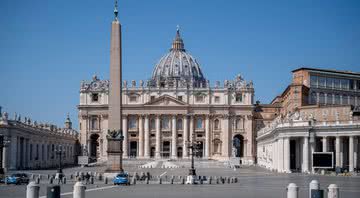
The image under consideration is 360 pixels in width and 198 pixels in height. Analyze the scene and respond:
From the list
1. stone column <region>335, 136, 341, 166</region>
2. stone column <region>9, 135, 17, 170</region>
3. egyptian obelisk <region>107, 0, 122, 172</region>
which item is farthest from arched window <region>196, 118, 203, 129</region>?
egyptian obelisk <region>107, 0, 122, 172</region>

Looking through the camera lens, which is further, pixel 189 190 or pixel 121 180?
pixel 121 180

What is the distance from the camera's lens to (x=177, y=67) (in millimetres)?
162625

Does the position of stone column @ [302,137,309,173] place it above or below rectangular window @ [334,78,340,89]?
below

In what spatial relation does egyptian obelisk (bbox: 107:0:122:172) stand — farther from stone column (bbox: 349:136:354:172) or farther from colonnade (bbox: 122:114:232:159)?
colonnade (bbox: 122:114:232:159)

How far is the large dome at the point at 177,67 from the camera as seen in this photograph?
529ft

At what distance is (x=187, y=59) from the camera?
16600cm

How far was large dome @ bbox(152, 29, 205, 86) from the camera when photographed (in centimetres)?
16112

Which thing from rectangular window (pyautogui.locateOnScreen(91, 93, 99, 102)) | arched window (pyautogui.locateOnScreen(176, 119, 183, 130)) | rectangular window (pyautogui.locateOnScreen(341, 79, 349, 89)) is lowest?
arched window (pyautogui.locateOnScreen(176, 119, 183, 130))

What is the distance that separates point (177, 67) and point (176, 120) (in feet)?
125

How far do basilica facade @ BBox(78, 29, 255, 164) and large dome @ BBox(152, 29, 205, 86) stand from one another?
31.8 m

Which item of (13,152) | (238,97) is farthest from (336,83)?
(13,152)

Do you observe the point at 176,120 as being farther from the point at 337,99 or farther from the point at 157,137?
the point at 337,99

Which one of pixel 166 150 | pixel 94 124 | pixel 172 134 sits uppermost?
pixel 94 124

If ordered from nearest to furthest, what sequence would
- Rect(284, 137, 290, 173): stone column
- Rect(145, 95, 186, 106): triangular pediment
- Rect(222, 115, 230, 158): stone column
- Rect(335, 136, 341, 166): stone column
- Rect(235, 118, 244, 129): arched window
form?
Rect(335, 136, 341, 166): stone column < Rect(284, 137, 290, 173): stone column < Rect(222, 115, 230, 158): stone column < Rect(145, 95, 186, 106): triangular pediment < Rect(235, 118, 244, 129): arched window
